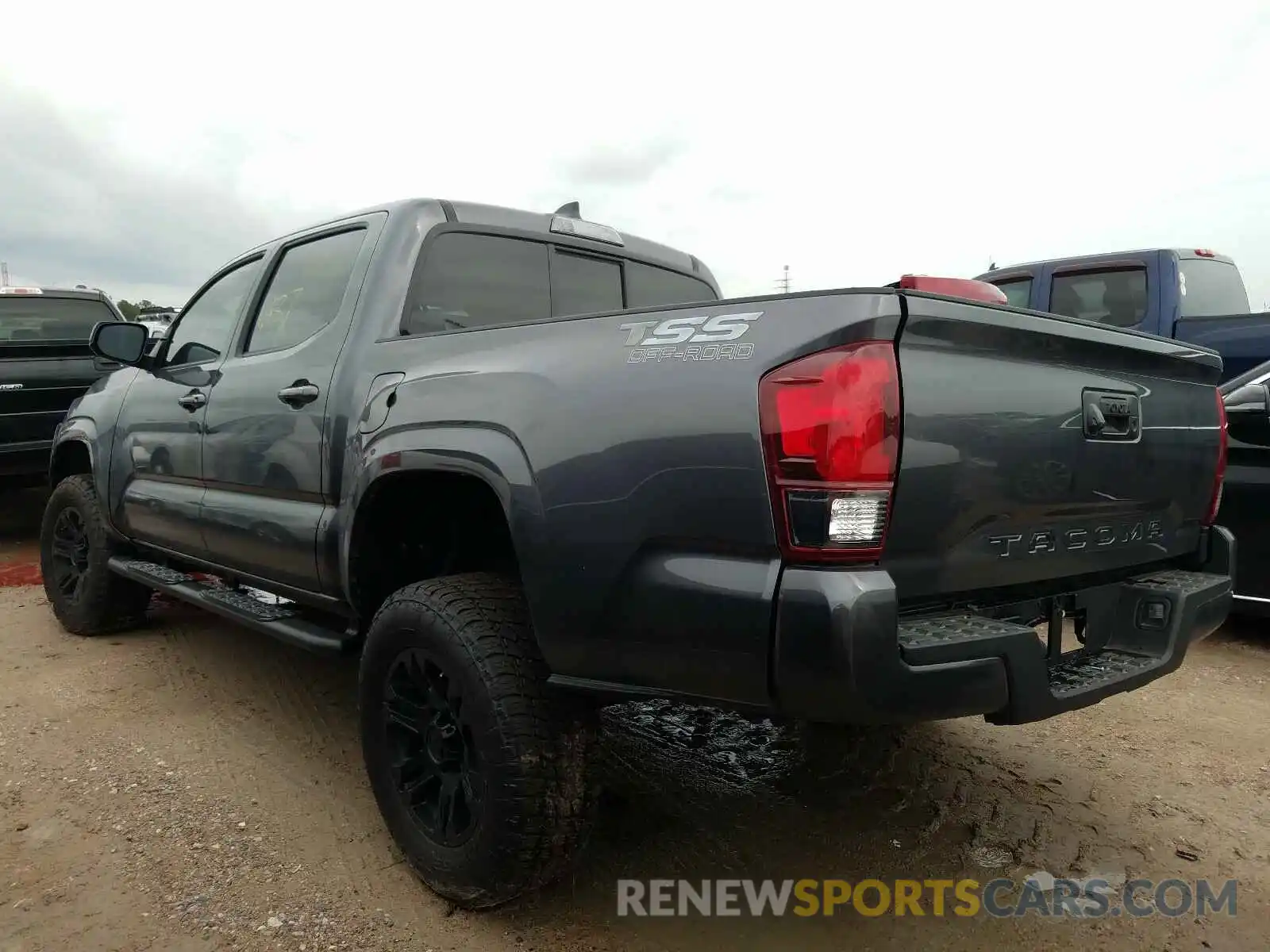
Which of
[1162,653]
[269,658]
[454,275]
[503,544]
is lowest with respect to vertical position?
[269,658]

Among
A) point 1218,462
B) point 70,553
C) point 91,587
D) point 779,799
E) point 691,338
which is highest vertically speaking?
point 691,338

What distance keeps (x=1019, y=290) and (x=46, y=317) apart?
8253mm

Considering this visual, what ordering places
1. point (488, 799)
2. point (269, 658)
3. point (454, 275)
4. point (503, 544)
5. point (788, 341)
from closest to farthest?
point (788, 341) → point (488, 799) → point (503, 544) → point (454, 275) → point (269, 658)

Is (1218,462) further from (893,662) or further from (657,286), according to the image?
(657,286)

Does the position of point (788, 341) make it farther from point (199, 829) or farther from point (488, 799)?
point (199, 829)

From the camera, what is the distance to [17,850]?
259cm

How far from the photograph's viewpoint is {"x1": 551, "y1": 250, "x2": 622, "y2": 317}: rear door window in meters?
3.28

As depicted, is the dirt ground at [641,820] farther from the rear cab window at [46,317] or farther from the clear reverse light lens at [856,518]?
the rear cab window at [46,317]

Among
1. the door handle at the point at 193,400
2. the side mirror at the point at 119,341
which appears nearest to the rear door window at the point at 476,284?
the door handle at the point at 193,400

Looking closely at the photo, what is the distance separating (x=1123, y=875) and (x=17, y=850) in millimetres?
3263

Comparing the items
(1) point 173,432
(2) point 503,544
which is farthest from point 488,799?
(1) point 173,432

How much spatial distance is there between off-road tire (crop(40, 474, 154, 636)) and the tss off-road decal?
375 cm

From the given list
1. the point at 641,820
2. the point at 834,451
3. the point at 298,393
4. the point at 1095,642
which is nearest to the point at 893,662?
the point at 834,451

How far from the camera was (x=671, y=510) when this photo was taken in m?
1.80
